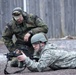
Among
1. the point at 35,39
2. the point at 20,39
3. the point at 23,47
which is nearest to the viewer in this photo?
the point at 35,39

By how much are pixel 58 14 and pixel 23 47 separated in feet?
21.3

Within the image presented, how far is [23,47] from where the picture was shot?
7176 millimetres

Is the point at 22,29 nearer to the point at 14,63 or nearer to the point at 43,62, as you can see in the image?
the point at 14,63

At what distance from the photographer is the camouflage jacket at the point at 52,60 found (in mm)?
6273

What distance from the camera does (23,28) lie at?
757 cm

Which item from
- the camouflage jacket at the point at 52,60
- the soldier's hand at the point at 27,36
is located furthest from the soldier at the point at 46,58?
the soldier's hand at the point at 27,36

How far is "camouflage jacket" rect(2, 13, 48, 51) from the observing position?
24.6 feet

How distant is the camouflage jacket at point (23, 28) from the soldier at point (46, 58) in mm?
1128

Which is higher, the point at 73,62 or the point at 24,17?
the point at 24,17

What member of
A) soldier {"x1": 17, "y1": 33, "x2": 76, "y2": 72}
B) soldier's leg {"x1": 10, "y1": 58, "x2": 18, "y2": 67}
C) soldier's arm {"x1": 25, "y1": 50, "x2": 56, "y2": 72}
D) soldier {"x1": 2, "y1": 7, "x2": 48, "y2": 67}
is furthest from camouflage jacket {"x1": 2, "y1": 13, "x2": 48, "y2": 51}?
soldier's arm {"x1": 25, "y1": 50, "x2": 56, "y2": 72}

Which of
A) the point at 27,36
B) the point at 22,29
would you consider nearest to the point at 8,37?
the point at 22,29

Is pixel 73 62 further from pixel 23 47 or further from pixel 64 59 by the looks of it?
pixel 23 47

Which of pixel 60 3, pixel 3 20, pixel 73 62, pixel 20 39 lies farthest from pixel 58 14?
pixel 73 62

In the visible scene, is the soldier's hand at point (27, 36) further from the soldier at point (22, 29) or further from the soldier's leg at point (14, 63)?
the soldier's leg at point (14, 63)
